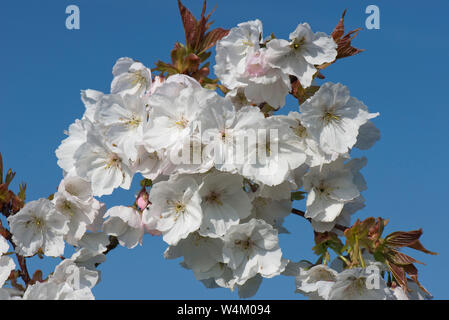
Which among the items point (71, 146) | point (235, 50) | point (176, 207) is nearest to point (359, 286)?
point (176, 207)

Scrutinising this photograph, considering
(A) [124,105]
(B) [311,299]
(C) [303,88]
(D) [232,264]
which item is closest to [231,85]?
(C) [303,88]

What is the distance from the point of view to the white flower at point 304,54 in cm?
219

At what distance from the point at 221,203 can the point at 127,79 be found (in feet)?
2.08

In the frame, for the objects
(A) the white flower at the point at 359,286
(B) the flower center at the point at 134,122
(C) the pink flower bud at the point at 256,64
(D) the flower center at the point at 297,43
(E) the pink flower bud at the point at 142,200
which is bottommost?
(A) the white flower at the point at 359,286

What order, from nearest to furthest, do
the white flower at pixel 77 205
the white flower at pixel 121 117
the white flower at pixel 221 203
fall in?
the white flower at pixel 221 203
the white flower at pixel 121 117
the white flower at pixel 77 205

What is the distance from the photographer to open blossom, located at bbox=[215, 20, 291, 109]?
2188 mm

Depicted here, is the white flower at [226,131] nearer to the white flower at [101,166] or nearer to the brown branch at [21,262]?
the white flower at [101,166]

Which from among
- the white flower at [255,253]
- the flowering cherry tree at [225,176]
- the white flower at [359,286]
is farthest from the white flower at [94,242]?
the white flower at [359,286]

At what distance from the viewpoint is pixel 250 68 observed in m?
2.19

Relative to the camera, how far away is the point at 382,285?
203cm

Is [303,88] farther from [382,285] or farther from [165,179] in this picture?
[382,285]

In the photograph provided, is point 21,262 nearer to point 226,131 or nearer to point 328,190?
point 226,131

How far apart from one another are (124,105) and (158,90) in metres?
0.19

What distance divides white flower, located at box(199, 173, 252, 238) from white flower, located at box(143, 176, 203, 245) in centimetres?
5
